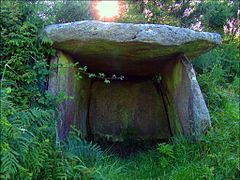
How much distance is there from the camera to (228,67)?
5.94 metres

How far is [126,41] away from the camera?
3299 millimetres

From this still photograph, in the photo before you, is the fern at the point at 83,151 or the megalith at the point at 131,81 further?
the megalith at the point at 131,81

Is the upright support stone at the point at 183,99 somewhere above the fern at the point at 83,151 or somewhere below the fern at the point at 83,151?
above

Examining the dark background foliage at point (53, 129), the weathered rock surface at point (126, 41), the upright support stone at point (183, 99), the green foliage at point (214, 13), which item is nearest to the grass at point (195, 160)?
the dark background foliage at point (53, 129)

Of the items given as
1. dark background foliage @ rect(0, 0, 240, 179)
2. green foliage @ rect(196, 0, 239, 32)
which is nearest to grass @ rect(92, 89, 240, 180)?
dark background foliage @ rect(0, 0, 240, 179)

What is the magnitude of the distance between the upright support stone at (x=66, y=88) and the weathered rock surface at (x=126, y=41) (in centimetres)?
15

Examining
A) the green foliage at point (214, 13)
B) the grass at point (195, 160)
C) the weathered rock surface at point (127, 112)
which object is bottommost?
the grass at point (195, 160)

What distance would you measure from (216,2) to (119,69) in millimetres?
2928

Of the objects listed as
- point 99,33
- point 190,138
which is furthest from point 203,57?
point 99,33

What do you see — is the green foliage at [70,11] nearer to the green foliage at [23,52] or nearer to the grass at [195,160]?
the green foliage at [23,52]

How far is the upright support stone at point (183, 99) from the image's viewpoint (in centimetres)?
346

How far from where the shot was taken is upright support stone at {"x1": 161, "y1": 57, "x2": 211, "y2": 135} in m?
3.46

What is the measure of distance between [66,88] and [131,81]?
1.69 metres

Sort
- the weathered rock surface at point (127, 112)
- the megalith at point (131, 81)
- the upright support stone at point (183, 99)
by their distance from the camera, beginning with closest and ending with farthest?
1. the megalith at point (131, 81)
2. the upright support stone at point (183, 99)
3. the weathered rock surface at point (127, 112)
